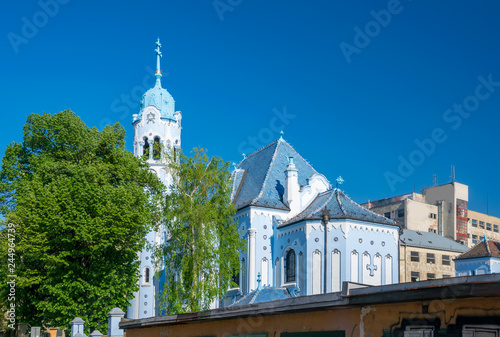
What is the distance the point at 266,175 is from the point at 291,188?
9.01 feet

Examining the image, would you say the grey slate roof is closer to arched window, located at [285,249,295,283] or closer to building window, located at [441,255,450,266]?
building window, located at [441,255,450,266]

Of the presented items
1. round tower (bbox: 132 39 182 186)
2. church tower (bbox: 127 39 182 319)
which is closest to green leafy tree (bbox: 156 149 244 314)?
church tower (bbox: 127 39 182 319)

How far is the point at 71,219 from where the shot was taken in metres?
30.2

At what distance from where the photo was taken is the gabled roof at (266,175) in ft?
140

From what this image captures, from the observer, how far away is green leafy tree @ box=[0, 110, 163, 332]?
29922 millimetres

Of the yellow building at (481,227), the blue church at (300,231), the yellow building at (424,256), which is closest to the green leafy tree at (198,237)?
the blue church at (300,231)

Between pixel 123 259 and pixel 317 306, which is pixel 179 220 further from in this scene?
pixel 317 306

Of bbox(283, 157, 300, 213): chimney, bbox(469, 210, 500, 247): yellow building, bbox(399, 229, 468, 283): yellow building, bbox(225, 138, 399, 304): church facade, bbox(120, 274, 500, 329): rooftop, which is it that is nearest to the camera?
bbox(120, 274, 500, 329): rooftop

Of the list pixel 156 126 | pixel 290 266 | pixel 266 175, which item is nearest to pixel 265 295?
pixel 290 266

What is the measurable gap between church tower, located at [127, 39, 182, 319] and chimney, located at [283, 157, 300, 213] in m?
13.5

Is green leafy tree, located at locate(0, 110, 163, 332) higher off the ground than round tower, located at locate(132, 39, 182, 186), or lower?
lower

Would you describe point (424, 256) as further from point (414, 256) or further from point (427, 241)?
point (427, 241)

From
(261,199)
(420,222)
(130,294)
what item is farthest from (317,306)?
(420,222)

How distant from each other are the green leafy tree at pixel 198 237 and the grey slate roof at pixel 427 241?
3278 centimetres
